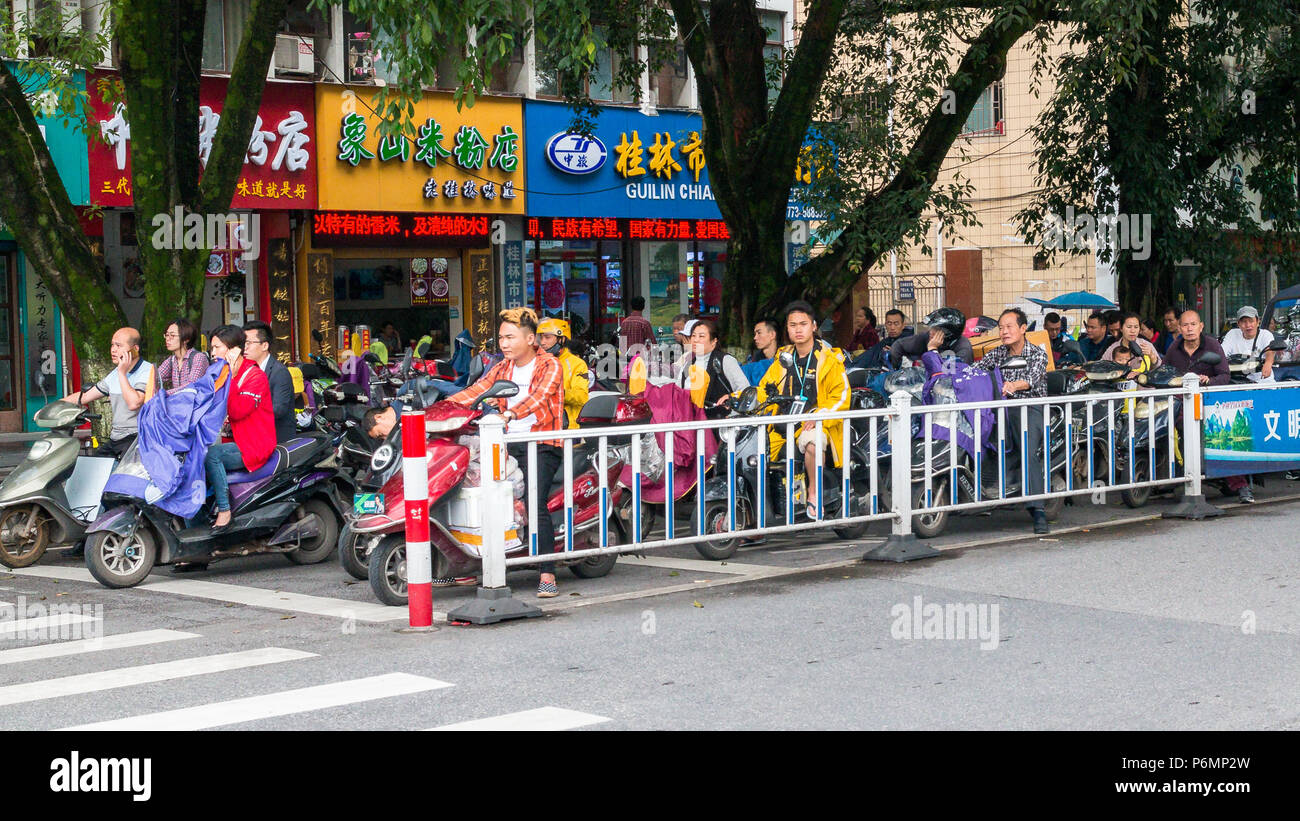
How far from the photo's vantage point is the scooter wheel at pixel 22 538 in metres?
11.1

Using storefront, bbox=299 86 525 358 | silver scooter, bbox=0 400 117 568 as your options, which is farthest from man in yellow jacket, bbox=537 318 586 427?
storefront, bbox=299 86 525 358

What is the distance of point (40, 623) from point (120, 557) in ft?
4.44

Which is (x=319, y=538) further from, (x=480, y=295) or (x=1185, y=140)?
(x=480, y=295)

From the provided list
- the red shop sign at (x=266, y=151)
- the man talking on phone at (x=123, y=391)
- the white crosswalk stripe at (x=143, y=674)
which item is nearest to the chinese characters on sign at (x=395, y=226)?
the red shop sign at (x=266, y=151)

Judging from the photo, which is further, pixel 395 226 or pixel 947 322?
pixel 395 226

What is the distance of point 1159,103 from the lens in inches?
770

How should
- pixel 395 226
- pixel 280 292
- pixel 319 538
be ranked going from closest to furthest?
pixel 319 538 < pixel 280 292 < pixel 395 226

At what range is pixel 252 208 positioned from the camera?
71.9 feet

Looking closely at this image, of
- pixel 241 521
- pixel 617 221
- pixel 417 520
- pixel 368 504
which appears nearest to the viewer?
pixel 417 520

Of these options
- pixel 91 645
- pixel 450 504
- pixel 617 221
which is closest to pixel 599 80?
pixel 617 221

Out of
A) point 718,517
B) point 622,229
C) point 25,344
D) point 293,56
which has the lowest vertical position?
point 718,517
